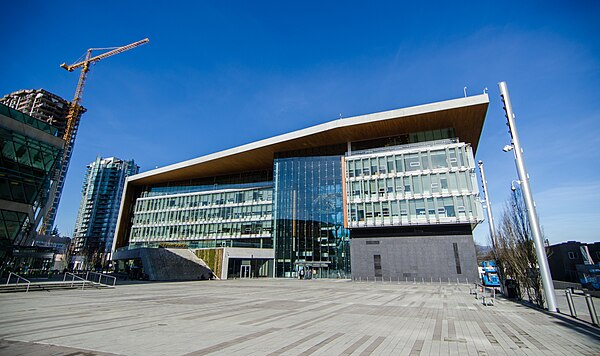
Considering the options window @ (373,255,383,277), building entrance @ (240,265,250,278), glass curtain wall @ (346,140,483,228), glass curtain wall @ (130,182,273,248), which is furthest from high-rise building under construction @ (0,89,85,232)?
window @ (373,255,383,277)

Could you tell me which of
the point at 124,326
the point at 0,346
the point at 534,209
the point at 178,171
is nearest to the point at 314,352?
the point at 124,326

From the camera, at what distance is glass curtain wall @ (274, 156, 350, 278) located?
4669 centimetres

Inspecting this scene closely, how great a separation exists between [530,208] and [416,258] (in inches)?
1106

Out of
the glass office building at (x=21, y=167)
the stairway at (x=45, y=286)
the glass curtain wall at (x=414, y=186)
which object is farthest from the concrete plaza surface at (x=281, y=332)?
the glass curtain wall at (x=414, y=186)

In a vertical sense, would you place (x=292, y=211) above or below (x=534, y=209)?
above

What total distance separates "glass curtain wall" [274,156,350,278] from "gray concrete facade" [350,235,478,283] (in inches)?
109

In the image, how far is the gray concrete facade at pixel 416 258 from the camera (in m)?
39.6

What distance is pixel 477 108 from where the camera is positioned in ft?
131

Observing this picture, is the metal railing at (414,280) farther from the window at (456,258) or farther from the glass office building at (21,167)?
the glass office building at (21,167)

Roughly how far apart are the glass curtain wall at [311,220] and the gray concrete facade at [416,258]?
2.77m

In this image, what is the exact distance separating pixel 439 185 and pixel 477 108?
38.7ft

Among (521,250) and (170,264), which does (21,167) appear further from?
(521,250)

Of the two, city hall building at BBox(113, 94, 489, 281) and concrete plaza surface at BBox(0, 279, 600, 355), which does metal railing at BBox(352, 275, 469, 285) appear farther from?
concrete plaza surface at BBox(0, 279, 600, 355)

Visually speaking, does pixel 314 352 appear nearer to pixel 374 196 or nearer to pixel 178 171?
pixel 374 196
